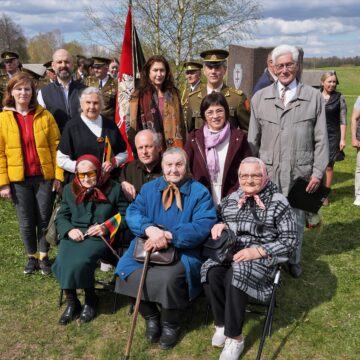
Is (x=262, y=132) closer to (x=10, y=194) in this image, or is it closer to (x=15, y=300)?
(x=10, y=194)

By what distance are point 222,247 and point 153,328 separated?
0.86 m

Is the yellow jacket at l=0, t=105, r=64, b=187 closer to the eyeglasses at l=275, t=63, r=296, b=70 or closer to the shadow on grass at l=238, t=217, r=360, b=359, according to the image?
the eyeglasses at l=275, t=63, r=296, b=70

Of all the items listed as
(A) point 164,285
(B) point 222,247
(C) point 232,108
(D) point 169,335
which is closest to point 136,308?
(A) point 164,285

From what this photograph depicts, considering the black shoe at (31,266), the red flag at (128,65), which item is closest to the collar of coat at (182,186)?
the red flag at (128,65)

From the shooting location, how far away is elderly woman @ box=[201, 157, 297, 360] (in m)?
3.15

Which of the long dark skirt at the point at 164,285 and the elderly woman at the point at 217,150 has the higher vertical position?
the elderly woman at the point at 217,150

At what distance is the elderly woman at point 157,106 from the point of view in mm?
4441

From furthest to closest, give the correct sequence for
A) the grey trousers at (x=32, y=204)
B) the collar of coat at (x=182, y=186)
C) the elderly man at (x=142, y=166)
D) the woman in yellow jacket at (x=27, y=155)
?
the grey trousers at (x=32, y=204) → the woman in yellow jacket at (x=27, y=155) → the elderly man at (x=142, y=166) → the collar of coat at (x=182, y=186)

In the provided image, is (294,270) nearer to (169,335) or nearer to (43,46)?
(169,335)

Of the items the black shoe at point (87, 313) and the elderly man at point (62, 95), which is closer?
the black shoe at point (87, 313)

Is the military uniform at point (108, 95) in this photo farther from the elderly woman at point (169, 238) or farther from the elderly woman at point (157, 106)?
the elderly woman at point (169, 238)

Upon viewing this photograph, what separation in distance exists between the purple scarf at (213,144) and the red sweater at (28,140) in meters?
1.68

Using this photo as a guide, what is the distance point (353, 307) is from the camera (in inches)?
156

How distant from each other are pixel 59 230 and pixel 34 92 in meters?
1.39
